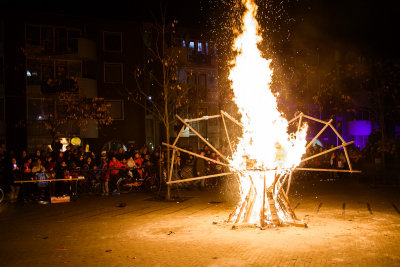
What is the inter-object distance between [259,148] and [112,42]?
1158 inches

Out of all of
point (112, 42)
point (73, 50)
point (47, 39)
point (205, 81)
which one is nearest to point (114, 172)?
point (73, 50)

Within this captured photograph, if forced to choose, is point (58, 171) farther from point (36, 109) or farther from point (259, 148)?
point (36, 109)

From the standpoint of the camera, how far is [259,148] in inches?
403

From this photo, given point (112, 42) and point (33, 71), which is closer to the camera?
point (33, 71)

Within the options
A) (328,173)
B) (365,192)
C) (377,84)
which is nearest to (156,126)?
(328,173)

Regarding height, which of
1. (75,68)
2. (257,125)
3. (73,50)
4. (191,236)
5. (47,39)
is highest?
(47,39)

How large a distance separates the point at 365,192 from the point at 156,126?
26.3 m

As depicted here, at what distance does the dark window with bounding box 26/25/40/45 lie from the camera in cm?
3353

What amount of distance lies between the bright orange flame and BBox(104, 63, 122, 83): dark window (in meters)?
26.5

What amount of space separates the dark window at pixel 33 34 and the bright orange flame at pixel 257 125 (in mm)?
26700

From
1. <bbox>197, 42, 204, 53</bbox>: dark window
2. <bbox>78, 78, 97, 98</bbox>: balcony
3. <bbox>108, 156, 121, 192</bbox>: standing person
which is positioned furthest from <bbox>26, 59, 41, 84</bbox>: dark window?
<bbox>108, 156, 121, 192</bbox>: standing person

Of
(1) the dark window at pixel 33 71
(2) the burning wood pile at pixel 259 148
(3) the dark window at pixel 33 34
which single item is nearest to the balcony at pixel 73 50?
(3) the dark window at pixel 33 34

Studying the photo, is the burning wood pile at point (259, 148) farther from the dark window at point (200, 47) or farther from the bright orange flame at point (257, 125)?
the dark window at point (200, 47)

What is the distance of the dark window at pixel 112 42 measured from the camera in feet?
120
